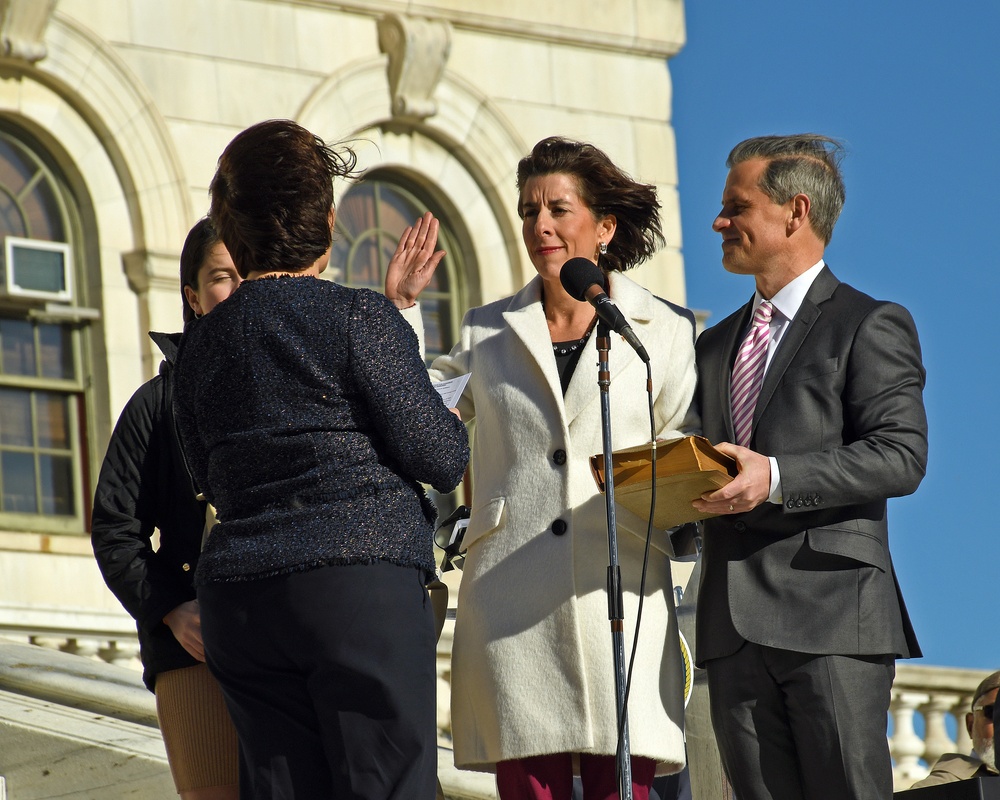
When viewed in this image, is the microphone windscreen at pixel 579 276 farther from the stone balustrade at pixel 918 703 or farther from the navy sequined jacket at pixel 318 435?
the stone balustrade at pixel 918 703

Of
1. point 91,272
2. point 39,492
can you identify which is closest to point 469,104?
point 91,272

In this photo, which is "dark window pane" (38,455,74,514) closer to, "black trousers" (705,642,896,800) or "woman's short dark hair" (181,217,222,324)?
"woman's short dark hair" (181,217,222,324)

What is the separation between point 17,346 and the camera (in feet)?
42.5

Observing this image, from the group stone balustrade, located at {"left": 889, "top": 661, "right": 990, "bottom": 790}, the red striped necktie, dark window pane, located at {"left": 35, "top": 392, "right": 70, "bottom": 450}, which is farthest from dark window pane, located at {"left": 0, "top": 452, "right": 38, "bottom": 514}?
the red striped necktie

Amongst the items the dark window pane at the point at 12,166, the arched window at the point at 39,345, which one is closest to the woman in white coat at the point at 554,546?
the arched window at the point at 39,345

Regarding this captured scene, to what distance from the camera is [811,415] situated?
16.6 ft

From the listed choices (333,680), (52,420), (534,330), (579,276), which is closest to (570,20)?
(52,420)

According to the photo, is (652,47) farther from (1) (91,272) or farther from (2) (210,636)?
(2) (210,636)

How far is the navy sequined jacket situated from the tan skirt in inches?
26.2

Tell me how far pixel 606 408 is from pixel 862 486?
69 centimetres

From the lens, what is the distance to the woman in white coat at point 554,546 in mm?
5164

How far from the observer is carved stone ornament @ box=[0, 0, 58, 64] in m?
12.6

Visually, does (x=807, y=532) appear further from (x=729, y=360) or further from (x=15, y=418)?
(x=15, y=418)

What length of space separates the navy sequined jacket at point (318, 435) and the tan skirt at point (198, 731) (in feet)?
2.18
